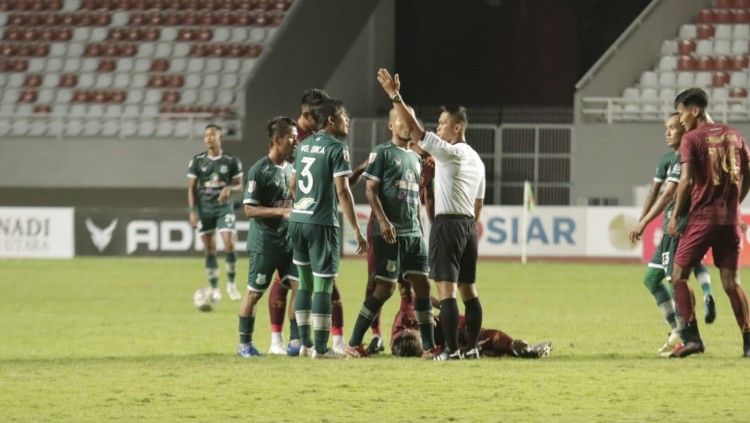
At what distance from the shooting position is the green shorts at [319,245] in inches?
455

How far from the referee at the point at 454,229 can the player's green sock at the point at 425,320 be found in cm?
38

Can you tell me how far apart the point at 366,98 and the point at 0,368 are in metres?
24.7

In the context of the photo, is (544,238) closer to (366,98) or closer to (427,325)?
(366,98)

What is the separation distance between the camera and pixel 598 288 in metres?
22.8

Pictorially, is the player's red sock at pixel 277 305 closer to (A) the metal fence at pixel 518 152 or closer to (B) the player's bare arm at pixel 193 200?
(B) the player's bare arm at pixel 193 200

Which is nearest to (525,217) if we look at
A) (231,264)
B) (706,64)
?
(706,64)

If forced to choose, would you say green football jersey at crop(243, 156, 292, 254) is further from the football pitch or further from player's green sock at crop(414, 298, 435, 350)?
player's green sock at crop(414, 298, 435, 350)

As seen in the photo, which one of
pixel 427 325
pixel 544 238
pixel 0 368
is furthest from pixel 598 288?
pixel 0 368

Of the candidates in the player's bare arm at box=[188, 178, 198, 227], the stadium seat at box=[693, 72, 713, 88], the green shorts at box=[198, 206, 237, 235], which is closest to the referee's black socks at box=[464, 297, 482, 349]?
the player's bare arm at box=[188, 178, 198, 227]

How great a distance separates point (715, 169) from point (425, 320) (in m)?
2.69

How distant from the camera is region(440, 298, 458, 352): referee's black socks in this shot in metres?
11.5

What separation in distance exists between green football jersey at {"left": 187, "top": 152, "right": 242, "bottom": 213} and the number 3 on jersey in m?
8.06

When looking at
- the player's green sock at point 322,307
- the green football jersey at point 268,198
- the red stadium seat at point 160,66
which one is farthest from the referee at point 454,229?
the red stadium seat at point 160,66

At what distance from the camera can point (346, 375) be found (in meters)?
10.7
